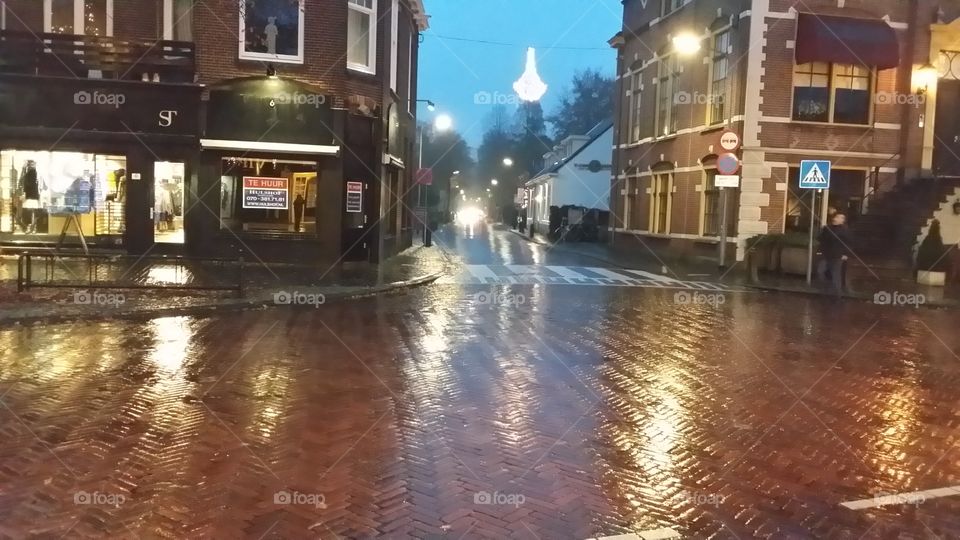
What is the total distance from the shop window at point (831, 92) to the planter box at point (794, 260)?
479 cm

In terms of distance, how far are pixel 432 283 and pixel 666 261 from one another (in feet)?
40.1

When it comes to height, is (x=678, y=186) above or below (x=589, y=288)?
above

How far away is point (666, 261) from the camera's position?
1109 inches

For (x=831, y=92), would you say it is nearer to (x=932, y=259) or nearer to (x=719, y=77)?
(x=719, y=77)

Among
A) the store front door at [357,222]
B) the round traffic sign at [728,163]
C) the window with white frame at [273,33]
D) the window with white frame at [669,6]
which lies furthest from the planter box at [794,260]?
the window with white frame at [273,33]

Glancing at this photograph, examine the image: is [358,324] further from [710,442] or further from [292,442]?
[710,442]

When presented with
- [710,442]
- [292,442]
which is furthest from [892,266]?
[292,442]

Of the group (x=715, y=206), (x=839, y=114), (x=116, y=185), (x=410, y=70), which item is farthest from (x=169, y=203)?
(x=839, y=114)

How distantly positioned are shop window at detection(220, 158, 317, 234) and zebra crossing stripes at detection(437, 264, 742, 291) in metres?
4.10

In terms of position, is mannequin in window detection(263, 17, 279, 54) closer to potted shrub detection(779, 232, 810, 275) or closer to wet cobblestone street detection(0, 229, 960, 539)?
wet cobblestone street detection(0, 229, 960, 539)

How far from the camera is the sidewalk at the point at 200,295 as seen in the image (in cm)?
1229

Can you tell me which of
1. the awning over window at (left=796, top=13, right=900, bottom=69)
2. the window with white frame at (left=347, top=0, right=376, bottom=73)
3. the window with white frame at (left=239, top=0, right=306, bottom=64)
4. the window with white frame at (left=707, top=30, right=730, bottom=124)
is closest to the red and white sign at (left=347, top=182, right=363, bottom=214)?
the window with white frame at (left=347, top=0, right=376, bottom=73)

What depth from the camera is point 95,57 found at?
19.0 meters

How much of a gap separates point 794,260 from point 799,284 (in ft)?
6.35
